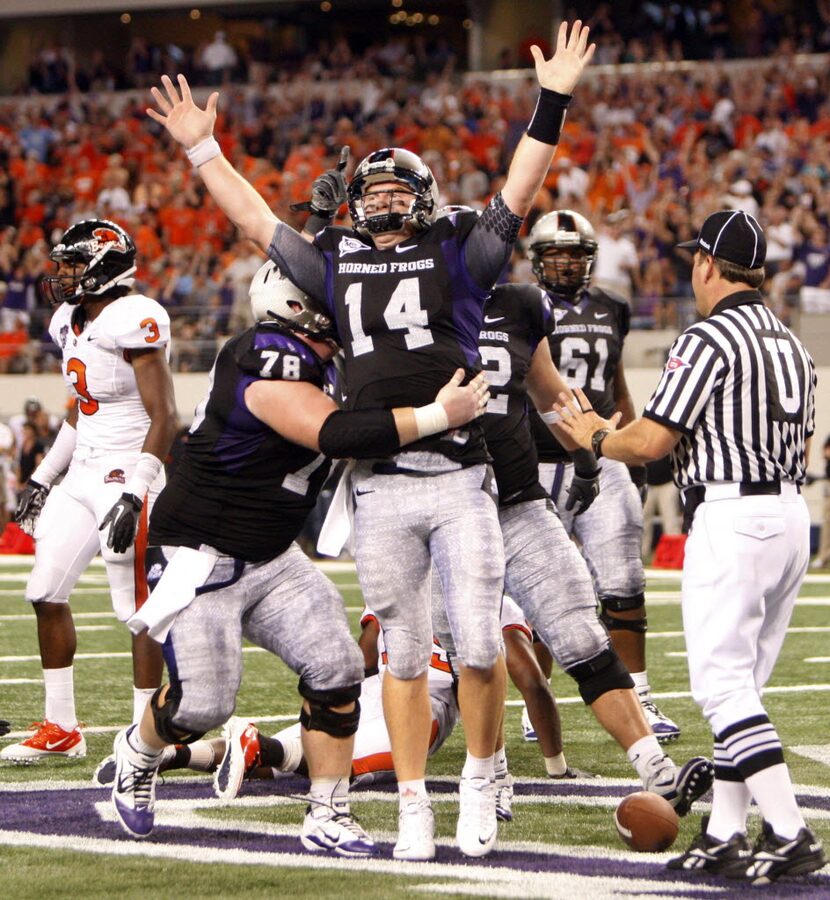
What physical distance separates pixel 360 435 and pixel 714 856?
138 cm

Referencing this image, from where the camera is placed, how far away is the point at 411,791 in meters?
4.35

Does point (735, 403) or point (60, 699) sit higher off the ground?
point (735, 403)

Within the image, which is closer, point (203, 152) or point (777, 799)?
point (777, 799)

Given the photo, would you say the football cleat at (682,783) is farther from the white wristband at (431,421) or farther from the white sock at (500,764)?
the white wristband at (431,421)

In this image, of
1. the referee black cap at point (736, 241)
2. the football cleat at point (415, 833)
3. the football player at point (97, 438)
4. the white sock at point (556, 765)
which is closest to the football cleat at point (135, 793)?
the football cleat at point (415, 833)

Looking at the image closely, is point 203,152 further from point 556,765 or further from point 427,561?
point 556,765

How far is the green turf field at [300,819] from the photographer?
13.0 ft

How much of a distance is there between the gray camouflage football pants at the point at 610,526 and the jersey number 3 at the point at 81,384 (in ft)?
5.96

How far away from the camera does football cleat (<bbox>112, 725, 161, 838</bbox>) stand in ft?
14.9

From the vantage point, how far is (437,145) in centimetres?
2008

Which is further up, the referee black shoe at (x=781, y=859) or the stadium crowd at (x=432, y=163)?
the stadium crowd at (x=432, y=163)

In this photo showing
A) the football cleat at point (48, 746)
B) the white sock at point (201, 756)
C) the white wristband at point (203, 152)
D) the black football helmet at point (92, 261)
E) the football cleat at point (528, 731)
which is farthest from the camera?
the football cleat at point (528, 731)

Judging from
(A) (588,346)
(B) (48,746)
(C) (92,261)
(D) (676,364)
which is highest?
(C) (92,261)

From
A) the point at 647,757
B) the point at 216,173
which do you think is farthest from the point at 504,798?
the point at 216,173
